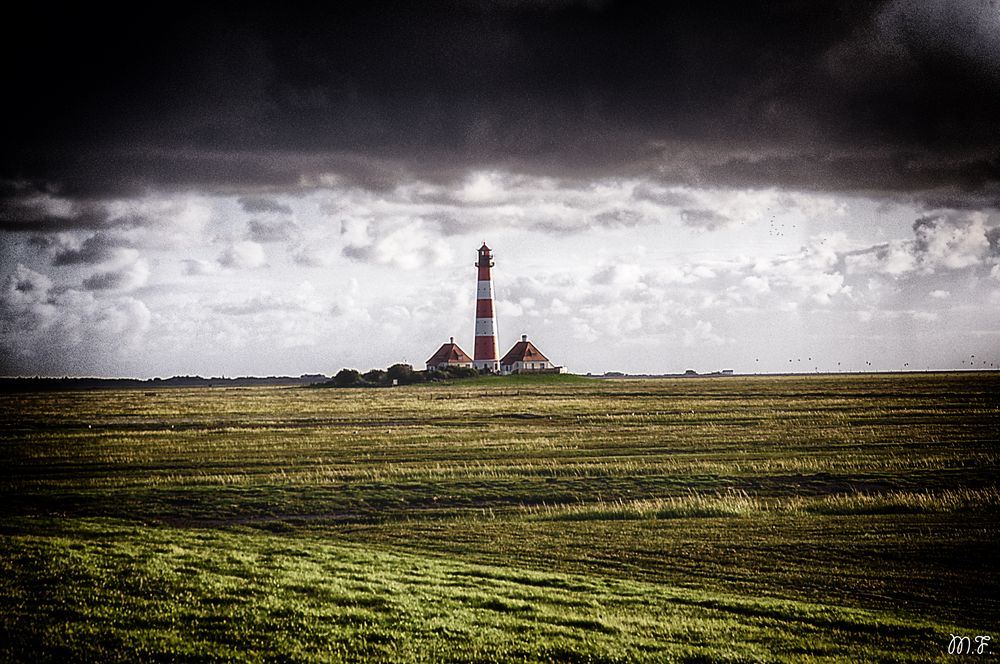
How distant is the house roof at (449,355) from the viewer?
141900 millimetres

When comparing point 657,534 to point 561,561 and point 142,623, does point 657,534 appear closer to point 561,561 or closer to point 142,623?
point 561,561

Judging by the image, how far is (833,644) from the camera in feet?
43.7

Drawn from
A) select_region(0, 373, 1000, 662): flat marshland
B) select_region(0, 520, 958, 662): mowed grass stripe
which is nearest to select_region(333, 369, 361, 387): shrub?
select_region(0, 373, 1000, 662): flat marshland

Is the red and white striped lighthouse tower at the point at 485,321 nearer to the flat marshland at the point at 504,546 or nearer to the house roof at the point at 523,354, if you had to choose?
the house roof at the point at 523,354

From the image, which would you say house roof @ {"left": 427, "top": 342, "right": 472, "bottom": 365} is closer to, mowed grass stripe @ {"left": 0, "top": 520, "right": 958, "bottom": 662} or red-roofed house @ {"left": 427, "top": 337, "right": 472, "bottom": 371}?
red-roofed house @ {"left": 427, "top": 337, "right": 472, "bottom": 371}

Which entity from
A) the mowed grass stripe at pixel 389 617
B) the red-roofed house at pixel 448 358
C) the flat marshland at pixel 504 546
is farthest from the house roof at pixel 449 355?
the mowed grass stripe at pixel 389 617

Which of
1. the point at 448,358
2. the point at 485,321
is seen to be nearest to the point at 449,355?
the point at 448,358

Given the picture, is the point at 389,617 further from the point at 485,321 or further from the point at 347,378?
the point at 347,378

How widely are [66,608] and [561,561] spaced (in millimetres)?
11081

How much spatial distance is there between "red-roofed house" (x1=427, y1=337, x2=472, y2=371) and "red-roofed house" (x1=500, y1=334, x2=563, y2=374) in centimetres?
668

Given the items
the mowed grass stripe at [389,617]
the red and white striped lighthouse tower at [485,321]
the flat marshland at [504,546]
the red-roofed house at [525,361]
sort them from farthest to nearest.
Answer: the red-roofed house at [525,361] < the red and white striped lighthouse tower at [485,321] < the flat marshland at [504,546] < the mowed grass stripe at [389,617]

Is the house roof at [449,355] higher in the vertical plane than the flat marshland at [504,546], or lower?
higher

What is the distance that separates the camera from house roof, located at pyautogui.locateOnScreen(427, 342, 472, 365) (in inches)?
5587

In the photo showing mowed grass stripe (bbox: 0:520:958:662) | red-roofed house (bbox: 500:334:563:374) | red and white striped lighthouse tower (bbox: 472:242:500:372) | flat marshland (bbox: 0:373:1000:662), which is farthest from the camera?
red-roofed house (bbox: 500:334:563:374)
